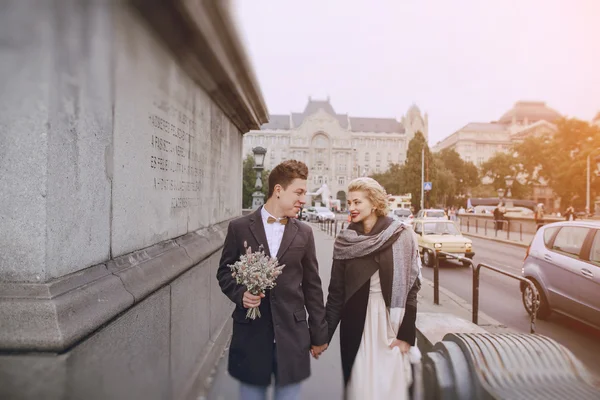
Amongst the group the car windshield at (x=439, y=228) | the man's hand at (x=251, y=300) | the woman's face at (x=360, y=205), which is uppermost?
the woman's face at (x=360, y=205)

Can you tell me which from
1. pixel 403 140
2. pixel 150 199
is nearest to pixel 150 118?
pixel 150 199

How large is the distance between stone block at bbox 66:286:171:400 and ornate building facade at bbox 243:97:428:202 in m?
97.1

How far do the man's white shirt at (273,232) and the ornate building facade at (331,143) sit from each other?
97215 millimetres

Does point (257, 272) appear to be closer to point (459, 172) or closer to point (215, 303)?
point (215, 303)

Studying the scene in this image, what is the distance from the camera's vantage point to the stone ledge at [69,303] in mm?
1612

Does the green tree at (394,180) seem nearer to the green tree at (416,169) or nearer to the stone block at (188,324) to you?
the green tree at (416,169)

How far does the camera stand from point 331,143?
105000 millimetres

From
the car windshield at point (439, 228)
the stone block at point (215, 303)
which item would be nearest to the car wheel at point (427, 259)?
the car windshield at point (439, 228)

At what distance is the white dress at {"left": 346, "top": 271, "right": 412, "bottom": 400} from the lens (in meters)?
2.56

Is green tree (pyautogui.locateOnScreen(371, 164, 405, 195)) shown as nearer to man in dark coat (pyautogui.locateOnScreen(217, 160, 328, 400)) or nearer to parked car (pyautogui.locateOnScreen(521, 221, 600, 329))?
parked car (pyautogui.locateOnScreen(521, 221, 600, 329))

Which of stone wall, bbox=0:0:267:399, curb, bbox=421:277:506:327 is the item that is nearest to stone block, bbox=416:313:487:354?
curb, bbox=421:277:506:327

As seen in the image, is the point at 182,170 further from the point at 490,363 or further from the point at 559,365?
the point at 559,365

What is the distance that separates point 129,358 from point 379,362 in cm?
156

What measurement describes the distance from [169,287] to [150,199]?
680mm
